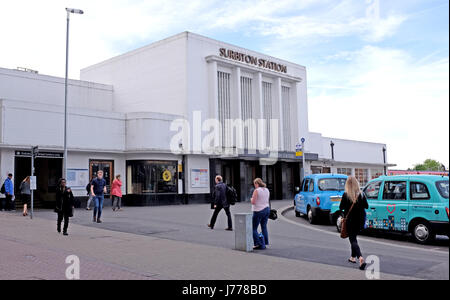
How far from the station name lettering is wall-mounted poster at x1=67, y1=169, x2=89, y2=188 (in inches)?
529

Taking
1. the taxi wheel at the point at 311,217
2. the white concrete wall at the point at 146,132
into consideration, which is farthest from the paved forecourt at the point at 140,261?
the white concrete wall at the point at 146,132

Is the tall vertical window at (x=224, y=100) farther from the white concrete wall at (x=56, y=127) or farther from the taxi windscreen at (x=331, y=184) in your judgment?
the taxi windscreen at (x=331, y=184)

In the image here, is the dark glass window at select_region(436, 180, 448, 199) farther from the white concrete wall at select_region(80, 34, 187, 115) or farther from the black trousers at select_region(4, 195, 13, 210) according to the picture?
the white concrete wall at select_region(80, 34, 187, 115)

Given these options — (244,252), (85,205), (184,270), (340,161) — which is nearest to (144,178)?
(85,205)

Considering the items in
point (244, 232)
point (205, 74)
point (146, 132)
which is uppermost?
point (205, 74)

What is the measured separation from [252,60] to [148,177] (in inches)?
522

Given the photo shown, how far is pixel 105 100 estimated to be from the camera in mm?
35000

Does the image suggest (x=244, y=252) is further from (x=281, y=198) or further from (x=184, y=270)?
(x=281, y=198)

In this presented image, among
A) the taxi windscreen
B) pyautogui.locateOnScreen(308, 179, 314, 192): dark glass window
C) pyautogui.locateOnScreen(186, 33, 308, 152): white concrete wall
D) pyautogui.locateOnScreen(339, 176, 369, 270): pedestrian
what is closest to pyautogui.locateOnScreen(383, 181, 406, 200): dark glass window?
the taxi windscreen

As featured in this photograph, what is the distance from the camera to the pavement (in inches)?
292

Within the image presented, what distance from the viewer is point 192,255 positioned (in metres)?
9.20

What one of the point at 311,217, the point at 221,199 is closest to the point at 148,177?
the point at 311,217

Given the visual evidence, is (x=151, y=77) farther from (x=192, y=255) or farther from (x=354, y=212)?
(x=354, y=212)
